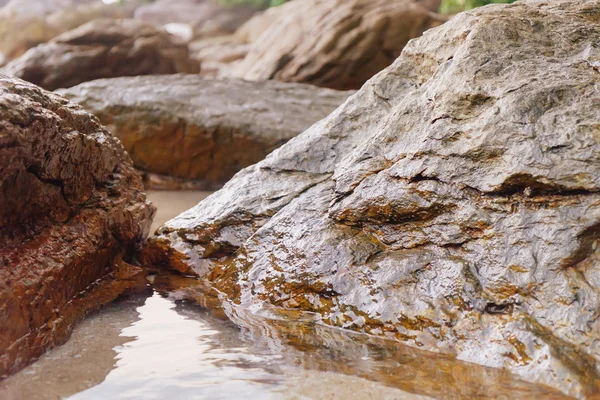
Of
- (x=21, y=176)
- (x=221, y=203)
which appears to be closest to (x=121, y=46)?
(x=221, y=203)

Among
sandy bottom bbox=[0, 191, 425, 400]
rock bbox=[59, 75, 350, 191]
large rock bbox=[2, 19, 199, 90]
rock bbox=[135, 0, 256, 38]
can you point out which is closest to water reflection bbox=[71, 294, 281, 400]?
sandy bottom bbox=[0, 191, 425, 400]

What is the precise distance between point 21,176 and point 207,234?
1.09 m

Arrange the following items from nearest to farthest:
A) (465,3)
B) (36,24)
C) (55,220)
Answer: (55,220) < (465,3) < (36,24)

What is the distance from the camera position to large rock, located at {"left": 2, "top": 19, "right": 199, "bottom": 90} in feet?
29.2

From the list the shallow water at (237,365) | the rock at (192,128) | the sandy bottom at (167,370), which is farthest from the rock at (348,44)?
the sandy bottom at (167,370)

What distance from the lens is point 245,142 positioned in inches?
256

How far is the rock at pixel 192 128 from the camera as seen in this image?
652cm

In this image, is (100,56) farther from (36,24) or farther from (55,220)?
(36,24)

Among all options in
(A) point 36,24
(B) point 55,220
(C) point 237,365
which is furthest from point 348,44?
(A) point 36,24

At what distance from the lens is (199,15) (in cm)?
2562

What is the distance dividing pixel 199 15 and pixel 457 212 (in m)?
25.0

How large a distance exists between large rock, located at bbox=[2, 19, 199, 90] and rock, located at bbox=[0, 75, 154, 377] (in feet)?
20.2

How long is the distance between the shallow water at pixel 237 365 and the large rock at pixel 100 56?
7.24 m

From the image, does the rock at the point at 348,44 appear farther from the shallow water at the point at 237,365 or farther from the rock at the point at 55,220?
the shallow water at the point at 237,365
